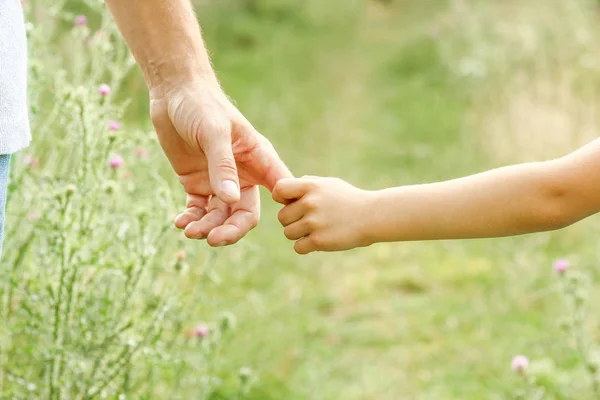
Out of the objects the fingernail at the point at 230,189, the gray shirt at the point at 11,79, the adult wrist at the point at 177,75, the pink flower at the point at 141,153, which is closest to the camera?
the gray shirt at the point at 11,79

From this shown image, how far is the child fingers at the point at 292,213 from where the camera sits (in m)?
1.52

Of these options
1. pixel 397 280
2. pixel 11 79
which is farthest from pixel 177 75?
pixel 397 280

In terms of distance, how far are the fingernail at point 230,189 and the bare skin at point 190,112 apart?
0.40 feet

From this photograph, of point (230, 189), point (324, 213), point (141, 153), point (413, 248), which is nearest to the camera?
point (230, 189)

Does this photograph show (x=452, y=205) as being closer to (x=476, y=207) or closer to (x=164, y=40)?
(x=476, y=207)

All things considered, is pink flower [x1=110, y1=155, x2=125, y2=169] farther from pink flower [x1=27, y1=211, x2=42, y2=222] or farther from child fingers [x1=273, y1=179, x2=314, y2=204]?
child fingers [x1=273, y1=179, x2=314, y2=204]

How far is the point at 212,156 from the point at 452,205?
43 centimetres

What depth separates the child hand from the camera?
58.8 inches

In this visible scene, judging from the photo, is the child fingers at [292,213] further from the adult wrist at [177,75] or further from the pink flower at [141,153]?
the pink flower at [141,153]

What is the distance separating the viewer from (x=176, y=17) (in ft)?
5.29

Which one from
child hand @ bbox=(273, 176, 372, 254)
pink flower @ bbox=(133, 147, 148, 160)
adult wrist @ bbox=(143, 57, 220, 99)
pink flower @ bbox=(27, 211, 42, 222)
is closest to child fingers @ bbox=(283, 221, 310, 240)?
child hand @ bbox=(273, 176, 372, 254)

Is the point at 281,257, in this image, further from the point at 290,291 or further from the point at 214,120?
the point at 214,120

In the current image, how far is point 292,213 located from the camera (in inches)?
60.3

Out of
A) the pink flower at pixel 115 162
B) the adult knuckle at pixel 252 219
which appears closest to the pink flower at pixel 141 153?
the pink flower at pixel 115 162
